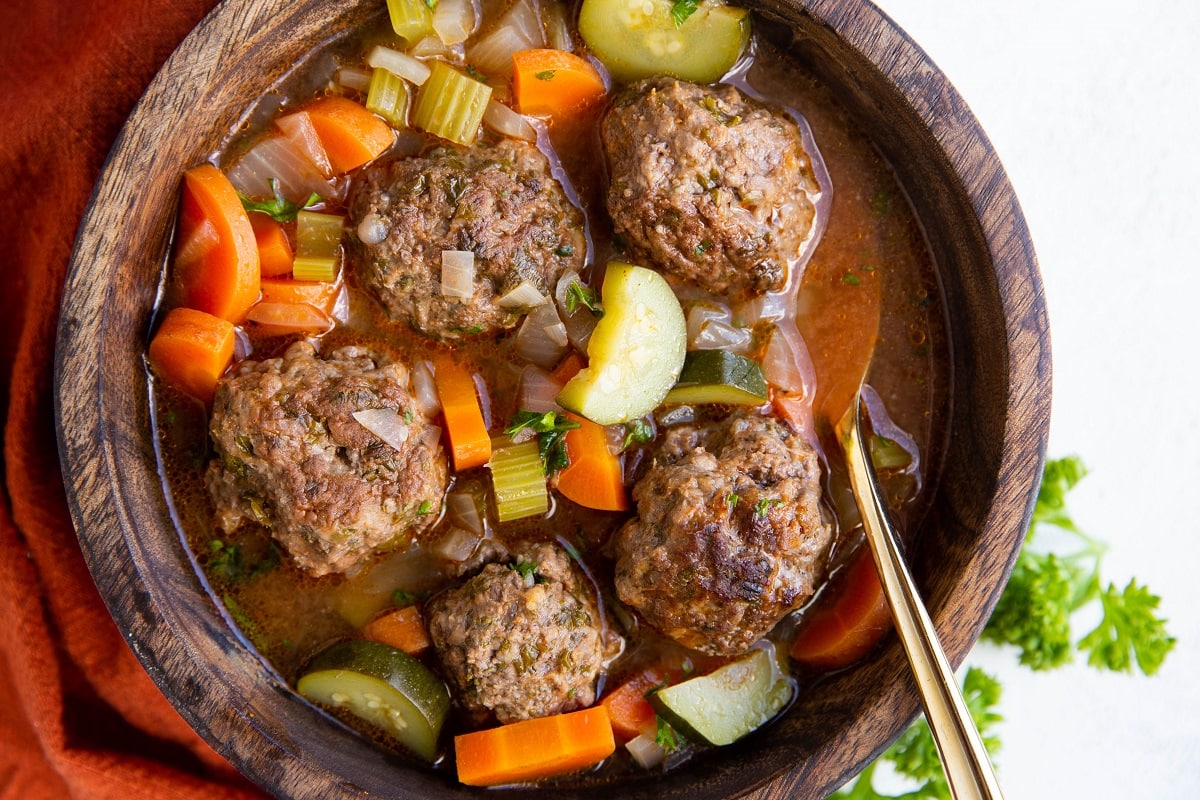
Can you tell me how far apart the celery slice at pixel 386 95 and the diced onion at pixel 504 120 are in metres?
0.27

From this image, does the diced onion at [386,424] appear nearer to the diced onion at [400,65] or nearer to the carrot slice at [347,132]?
the carrot slice at [347,132]

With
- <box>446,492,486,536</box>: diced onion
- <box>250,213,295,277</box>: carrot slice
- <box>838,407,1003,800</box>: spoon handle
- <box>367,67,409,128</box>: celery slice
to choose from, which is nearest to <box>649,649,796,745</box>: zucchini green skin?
<box>838,407,1003,800</box>: spoon handle

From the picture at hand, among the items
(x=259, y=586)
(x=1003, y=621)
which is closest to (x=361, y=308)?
(x=259, y=586)

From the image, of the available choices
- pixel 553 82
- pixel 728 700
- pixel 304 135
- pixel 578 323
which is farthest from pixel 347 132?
pixel 728 700

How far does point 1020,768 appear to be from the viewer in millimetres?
3975

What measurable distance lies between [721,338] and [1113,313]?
5.73 ft

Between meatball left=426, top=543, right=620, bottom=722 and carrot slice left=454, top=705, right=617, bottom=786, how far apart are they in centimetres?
4

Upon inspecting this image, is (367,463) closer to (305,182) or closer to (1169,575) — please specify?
(305,182)

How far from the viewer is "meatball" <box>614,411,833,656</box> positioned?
291cm

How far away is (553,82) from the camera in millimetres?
3119

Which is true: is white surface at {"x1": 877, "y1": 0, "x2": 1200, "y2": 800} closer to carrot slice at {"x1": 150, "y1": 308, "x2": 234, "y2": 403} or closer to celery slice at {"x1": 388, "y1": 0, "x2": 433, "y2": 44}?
celery slice at {"x1": 388, "y1": 0, "x2": 433, "y2": 44}

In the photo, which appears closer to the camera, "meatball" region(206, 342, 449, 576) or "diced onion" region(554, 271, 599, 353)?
"meatball" region(206, 342, 449, 576)

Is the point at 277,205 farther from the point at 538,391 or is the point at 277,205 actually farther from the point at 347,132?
the point at 538,391

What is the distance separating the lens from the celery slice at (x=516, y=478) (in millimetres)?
3143
